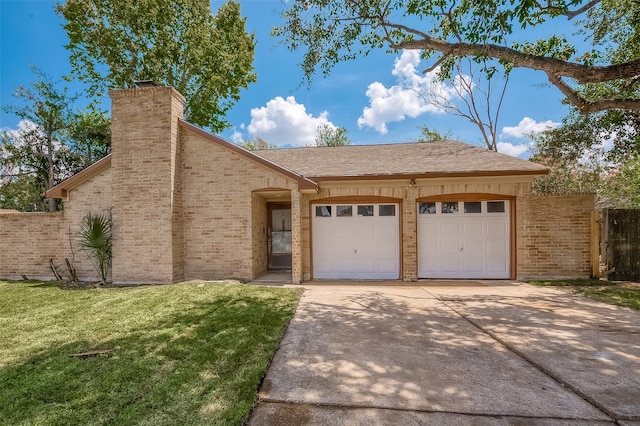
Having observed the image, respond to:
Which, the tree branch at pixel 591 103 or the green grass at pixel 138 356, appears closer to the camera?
the green grass at pixel 138 356

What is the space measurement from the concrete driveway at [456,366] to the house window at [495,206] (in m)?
3.50

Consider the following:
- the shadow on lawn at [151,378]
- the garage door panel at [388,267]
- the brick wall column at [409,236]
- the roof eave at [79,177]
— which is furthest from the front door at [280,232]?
the shadow on lawn at [151,378]

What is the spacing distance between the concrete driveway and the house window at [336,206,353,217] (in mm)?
3859

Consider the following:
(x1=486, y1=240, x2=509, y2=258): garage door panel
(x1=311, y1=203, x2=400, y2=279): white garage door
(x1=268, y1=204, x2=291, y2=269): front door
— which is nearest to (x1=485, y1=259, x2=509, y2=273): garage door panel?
(x1=486, y1=240, x2=509, y2=258): garage door panel

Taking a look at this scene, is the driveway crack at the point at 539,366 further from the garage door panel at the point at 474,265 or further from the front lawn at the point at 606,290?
the front lawn at the point at 606,290

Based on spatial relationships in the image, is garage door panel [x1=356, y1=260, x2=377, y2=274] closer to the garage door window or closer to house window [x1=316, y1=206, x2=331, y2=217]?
house window [x1=316, y1=206, x2=331, y2=217]

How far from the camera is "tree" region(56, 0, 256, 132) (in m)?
16.6

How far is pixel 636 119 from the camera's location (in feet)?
38.9

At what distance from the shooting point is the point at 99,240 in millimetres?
8570

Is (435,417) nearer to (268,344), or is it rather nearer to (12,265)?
(268,344)

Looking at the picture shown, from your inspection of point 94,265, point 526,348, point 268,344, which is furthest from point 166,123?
point 526,348

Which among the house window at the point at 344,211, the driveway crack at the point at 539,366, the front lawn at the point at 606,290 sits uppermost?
the house window at the point at 344,211

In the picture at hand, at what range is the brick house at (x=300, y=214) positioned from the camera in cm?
856

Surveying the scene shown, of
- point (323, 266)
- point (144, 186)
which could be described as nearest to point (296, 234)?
point (323, 266)
